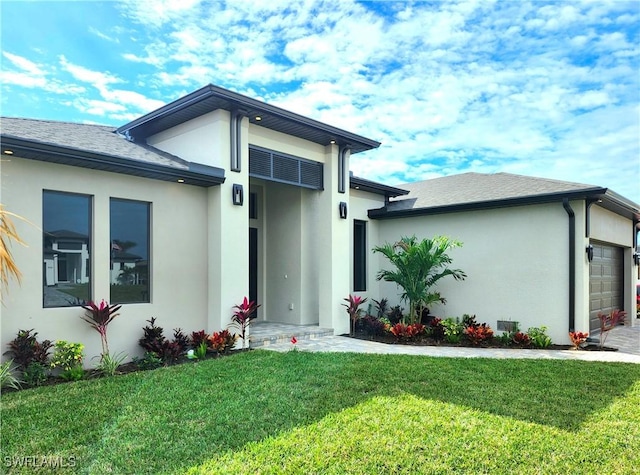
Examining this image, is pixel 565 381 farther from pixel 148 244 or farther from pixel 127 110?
pixel 127 110

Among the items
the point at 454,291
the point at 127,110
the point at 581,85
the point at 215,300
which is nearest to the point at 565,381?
the point at 454,291

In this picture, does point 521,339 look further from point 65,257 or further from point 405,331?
point 65,257

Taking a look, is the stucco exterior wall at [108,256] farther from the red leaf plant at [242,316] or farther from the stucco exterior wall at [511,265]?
the stucco exterior wall at [511,265]

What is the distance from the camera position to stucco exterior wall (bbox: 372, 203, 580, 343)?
9289 mm

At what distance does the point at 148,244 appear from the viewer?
25.6ft

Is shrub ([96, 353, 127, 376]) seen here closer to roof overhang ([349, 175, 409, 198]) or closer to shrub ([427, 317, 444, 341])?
shrub ([427, 317, 444, 341])

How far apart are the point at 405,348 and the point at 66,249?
6.79 metres

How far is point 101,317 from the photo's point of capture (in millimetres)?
6715

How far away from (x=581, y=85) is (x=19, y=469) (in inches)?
529

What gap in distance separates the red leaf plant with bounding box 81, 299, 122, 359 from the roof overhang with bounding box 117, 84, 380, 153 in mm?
4191

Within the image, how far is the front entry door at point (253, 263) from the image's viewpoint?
11.7 metres

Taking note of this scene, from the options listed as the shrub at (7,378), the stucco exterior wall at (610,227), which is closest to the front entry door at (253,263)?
the shrub at (7,378)

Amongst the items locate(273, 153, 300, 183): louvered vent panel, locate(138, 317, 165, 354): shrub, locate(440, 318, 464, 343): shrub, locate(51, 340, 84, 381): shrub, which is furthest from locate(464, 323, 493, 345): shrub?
locate(51, 340, 84, 381): shrub

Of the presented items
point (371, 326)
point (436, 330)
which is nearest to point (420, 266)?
point (436, 330)
